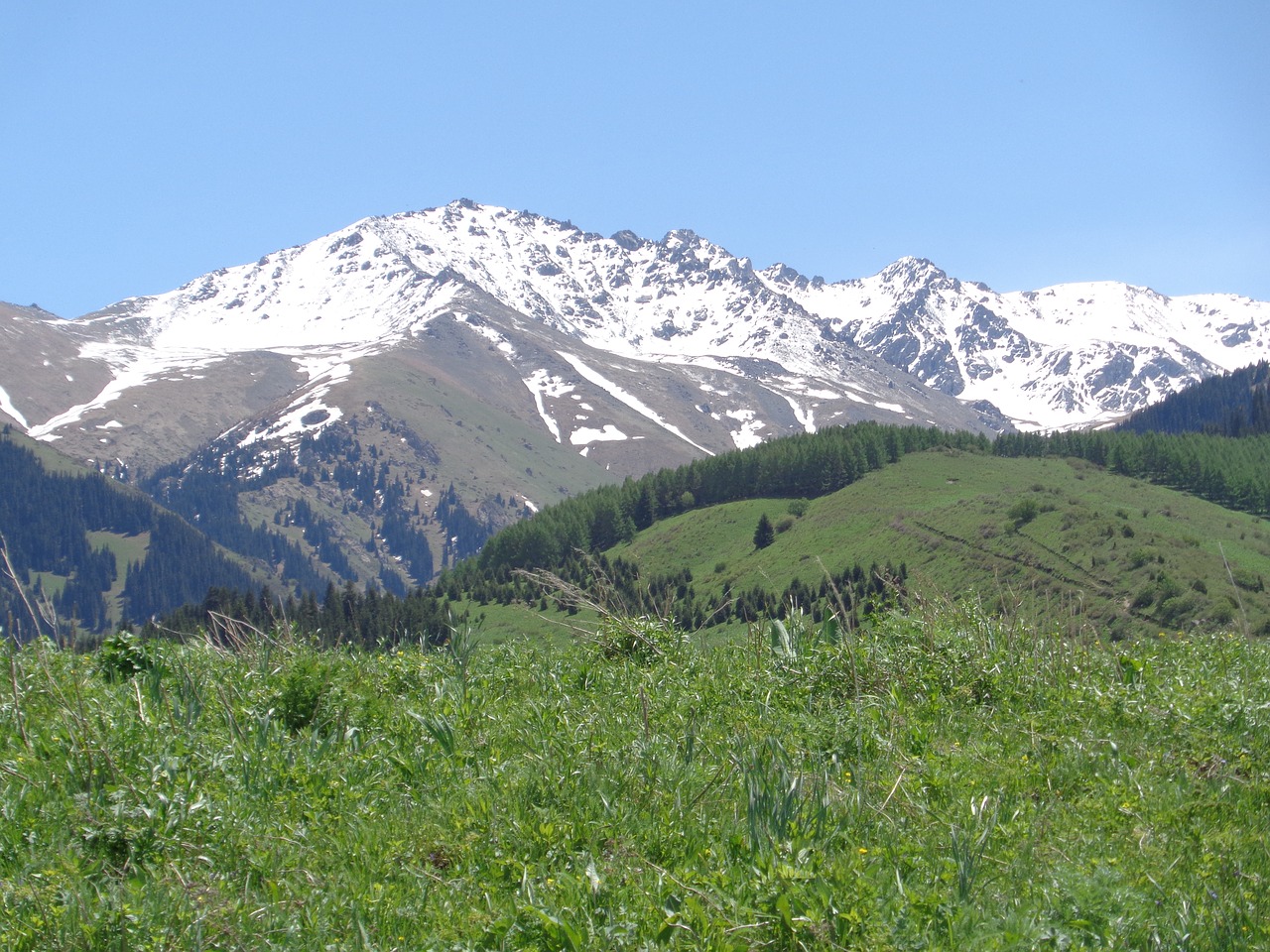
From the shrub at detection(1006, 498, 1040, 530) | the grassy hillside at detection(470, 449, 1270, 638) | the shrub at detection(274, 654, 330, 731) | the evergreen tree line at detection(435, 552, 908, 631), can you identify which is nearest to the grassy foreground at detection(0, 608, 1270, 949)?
the shrub at detection(274, 654, 330, 731)

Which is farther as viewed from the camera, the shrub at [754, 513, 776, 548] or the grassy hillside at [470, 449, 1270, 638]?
the shrub at [754, 513, 776, 548]

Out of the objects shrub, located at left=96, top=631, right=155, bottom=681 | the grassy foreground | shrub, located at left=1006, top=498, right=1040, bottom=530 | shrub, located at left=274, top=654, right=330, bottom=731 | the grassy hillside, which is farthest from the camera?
shrub, located at left=1006, top=498, right=1040, bottom=530

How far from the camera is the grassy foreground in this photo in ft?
17.8

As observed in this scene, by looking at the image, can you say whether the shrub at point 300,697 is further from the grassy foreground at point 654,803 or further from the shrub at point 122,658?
the shrub at point 122,658

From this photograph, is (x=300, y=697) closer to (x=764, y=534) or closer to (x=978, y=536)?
(x=978, y=536)

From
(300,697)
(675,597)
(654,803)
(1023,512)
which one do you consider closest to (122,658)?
(300,697)

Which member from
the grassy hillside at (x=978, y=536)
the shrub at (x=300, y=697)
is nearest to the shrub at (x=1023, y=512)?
the grassy hillside at (x=978, y=536)

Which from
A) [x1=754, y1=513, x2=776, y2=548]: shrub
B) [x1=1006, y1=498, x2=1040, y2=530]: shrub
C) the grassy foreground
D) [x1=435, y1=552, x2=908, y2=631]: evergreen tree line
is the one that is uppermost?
[x1=435, y1=552, x2=908, y2=631]: evergreen tree line

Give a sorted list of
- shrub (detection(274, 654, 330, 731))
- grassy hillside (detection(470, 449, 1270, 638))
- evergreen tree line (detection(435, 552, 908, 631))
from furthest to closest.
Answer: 1. grassy hillside (detection(470, 449, 1270, 638))
2. evergreen tree line (detection(435, 552, 908, 631))
3. shrub (detection(274, 654, 330, 731))

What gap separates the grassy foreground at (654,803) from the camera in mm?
5422

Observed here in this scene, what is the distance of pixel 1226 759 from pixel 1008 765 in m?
1.60

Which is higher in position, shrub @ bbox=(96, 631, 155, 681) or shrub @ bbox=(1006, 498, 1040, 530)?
shrub @ bbox=(96, 631, 155, 681)

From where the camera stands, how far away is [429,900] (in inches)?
229

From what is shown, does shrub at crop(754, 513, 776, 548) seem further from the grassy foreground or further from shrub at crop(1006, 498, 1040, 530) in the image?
the grassy foreground
